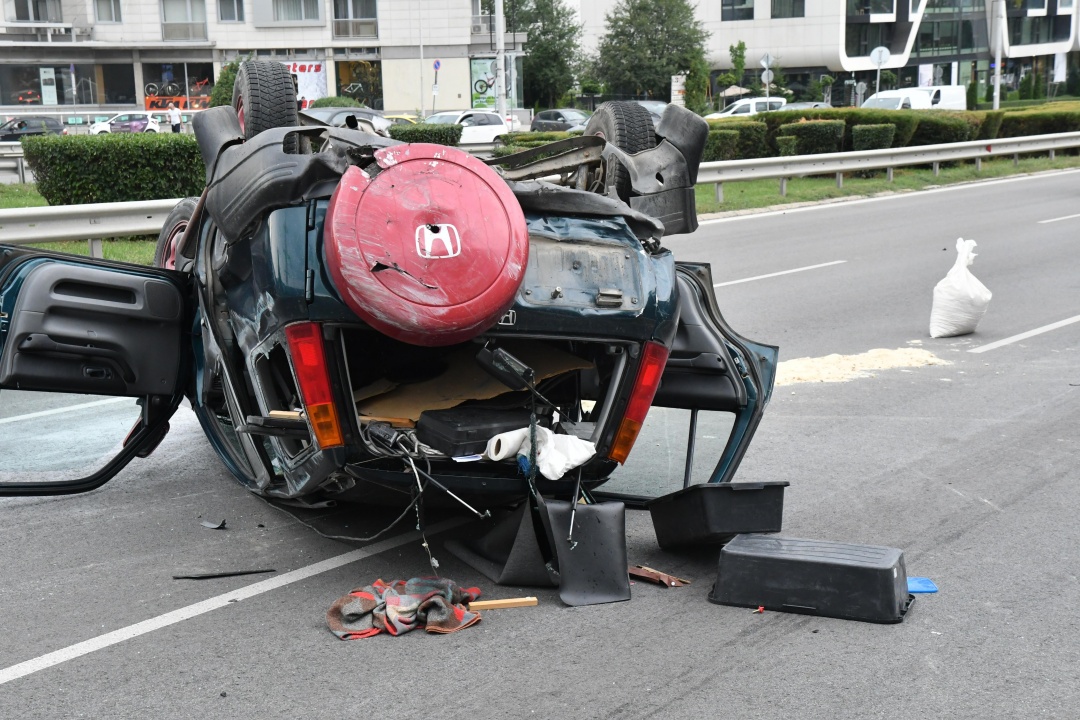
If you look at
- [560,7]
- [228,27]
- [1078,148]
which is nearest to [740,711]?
[1078,148]

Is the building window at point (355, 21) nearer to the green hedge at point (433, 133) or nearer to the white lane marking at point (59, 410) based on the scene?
the green hedge at point (433, 133)

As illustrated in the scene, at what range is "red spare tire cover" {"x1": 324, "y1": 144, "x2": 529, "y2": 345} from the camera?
416 cm

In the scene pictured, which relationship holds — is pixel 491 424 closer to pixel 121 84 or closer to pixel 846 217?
pixel 846 217

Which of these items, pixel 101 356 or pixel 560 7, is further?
pixel 560 7

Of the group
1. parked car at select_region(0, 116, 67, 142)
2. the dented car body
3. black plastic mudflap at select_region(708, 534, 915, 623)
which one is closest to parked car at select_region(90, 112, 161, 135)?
parked car at select_region(0, 116, 67, 142)

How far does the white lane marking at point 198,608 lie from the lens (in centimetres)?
394

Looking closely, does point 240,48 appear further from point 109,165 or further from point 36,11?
point 109,165

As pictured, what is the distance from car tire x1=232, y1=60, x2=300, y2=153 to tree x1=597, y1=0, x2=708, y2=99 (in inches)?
2363

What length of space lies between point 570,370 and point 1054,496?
256cm

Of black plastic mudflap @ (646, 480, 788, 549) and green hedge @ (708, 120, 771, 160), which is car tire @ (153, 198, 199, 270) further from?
green hedge @ (708, 120, 771, 160)

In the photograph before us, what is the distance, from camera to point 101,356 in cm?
531

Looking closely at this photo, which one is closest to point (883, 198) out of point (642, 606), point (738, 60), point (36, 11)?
point (642, 606)

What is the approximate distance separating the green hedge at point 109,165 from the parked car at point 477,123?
877 inches

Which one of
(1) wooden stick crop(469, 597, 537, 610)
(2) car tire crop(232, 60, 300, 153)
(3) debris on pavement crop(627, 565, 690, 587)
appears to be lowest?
(3) debris on pavement crop(627, 565, 690, 587)
